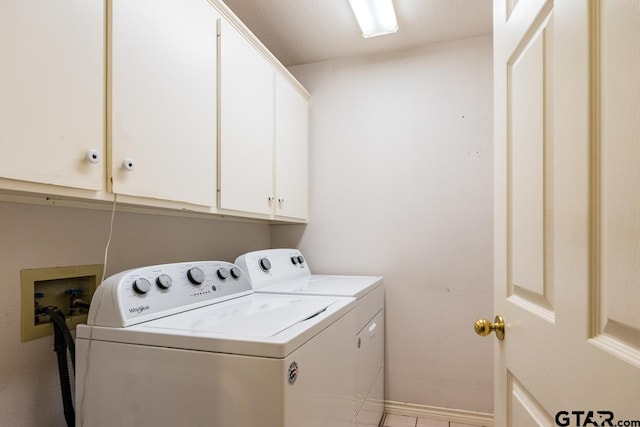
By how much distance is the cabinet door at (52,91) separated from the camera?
75 cm

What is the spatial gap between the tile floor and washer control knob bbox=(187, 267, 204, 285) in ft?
5.07

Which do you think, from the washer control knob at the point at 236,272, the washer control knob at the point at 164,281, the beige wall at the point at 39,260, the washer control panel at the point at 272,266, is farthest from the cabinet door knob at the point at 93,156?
the washer control panel at the point at 272,266

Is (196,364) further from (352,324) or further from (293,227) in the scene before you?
(293,227)

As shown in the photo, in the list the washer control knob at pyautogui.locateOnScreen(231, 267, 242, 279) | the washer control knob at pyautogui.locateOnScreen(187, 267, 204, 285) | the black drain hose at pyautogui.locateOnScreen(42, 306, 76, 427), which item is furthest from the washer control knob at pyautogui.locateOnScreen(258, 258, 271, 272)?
the black drain hose at pyautogui.locateOnScreen(42, 306, 76, 427)

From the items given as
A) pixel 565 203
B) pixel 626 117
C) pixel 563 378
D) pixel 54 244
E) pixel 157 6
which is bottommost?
pixel 563 378

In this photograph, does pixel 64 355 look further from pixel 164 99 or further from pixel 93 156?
pixel 164 99

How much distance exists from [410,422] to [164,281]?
180 cm

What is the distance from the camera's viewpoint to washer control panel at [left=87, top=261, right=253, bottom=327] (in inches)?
41.4

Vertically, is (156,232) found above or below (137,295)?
above

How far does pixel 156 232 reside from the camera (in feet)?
5.07

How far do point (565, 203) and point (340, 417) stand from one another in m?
1.06

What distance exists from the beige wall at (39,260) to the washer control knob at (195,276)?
0.25 metres

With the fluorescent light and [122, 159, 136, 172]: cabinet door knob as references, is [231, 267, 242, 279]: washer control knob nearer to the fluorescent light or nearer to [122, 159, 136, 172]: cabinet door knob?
[122, 159, 136, 172]: cabinet door knob

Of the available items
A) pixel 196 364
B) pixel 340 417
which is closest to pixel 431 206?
pixel 340 417
